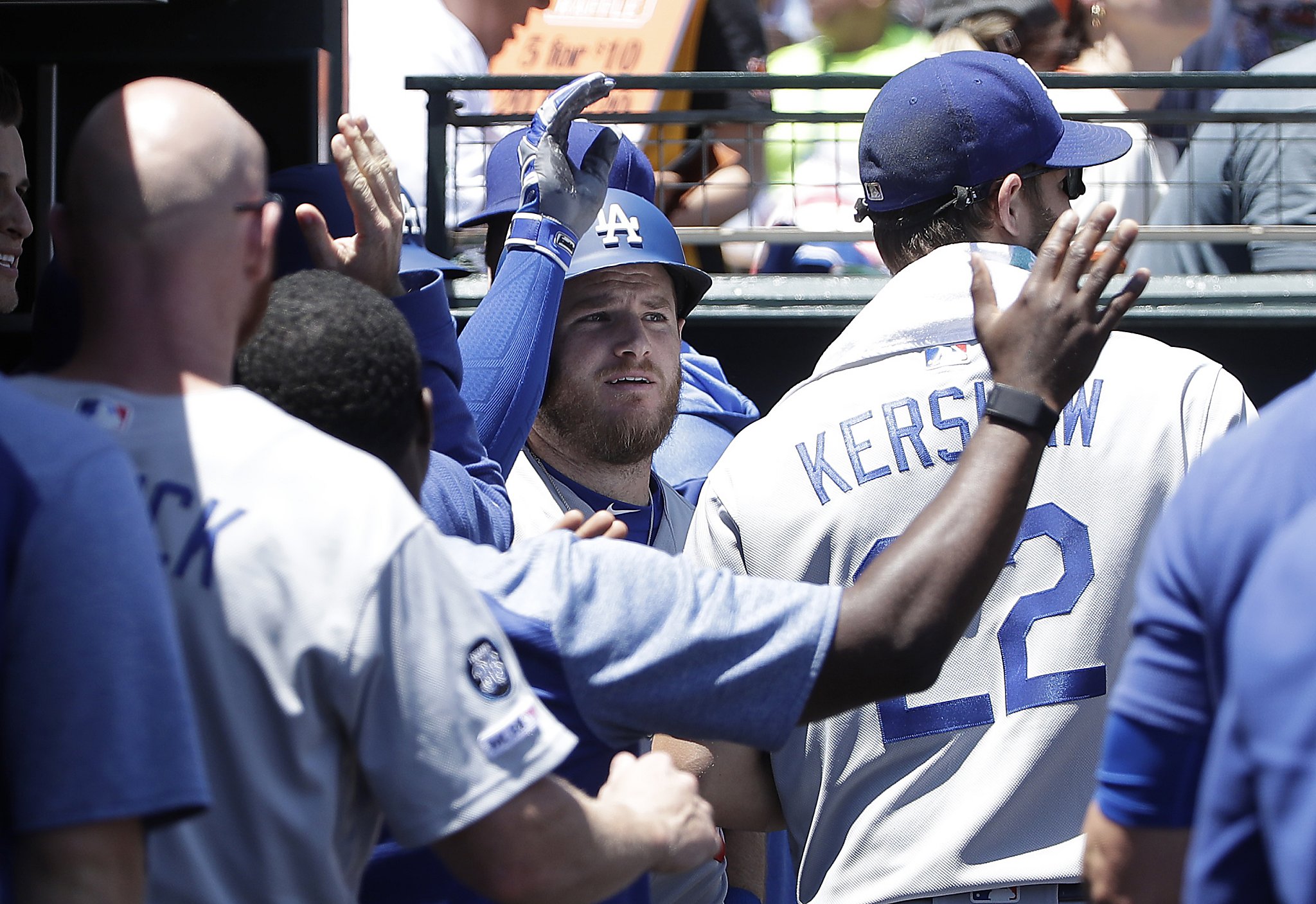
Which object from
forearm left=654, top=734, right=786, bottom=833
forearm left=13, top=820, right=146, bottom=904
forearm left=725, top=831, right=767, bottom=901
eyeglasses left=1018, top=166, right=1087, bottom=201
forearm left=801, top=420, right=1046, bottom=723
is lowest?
forearm left=725, top=831, right=767, bottom=901

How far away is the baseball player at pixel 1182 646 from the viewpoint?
47.5 inches

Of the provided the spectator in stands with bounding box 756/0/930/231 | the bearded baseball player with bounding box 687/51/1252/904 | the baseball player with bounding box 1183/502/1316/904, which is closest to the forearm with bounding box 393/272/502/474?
the bearded baseball player with bounding box 687/51/1252/904

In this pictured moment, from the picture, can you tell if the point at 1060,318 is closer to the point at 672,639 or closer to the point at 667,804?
the point at 672,639

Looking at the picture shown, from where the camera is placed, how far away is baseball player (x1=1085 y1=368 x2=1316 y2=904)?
3.96 feet

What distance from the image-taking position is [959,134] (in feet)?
8.53

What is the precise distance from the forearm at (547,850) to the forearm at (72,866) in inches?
13.0

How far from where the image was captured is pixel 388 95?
5.12 m

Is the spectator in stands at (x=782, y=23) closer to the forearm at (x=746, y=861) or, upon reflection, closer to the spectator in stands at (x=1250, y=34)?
the spectator in stands at (x=1250, y=34)

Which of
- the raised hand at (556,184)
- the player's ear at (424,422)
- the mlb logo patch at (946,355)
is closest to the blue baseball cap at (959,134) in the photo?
the mlb logo patch at (946,355)

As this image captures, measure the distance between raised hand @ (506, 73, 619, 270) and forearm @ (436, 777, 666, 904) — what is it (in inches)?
56.9

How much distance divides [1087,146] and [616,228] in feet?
3.74

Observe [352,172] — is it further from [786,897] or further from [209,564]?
[786,897]

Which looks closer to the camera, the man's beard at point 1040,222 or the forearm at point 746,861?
the man's beard at point 1040,222

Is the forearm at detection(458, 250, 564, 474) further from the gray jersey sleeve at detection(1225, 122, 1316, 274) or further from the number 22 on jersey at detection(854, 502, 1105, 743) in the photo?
the gray jersey sleeve at detection(1225, 122, 1316, 274)
